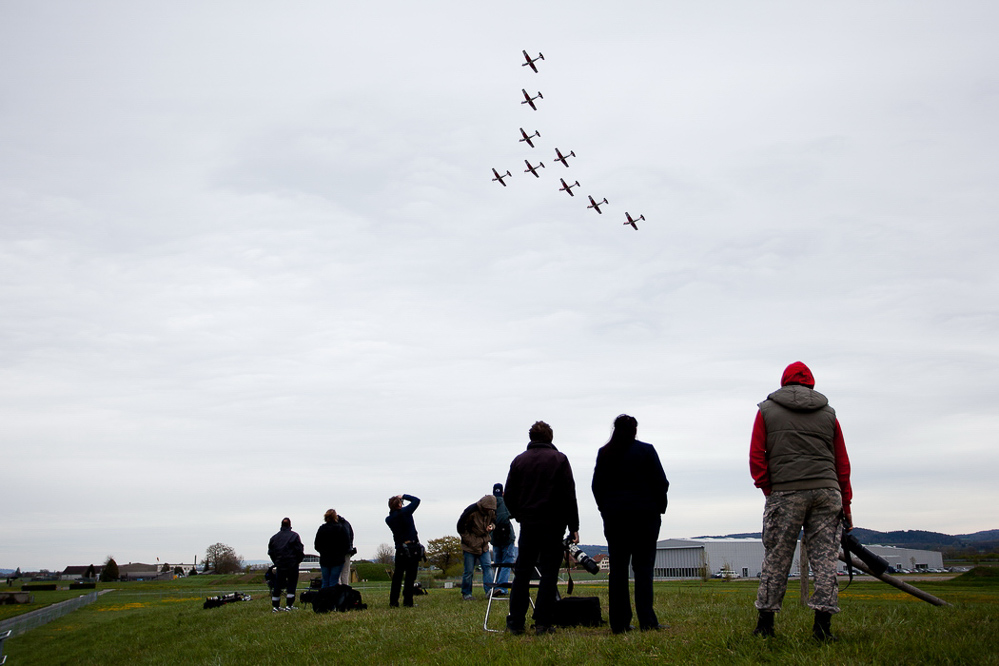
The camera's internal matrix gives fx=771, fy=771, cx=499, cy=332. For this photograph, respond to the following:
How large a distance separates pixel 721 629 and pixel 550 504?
6.62ft

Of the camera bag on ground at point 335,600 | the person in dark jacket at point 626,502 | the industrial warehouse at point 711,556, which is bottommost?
the industrial warehouse at point 711,556

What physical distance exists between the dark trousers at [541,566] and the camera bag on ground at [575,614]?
47cm

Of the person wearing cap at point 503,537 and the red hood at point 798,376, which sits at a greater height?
the red hood at point 798,376

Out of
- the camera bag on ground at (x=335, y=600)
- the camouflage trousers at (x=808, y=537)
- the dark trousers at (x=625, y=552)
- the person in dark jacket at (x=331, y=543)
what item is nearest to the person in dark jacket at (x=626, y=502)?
the dark trousers at (x=625, y=552)

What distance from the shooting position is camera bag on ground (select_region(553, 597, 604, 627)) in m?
8.66

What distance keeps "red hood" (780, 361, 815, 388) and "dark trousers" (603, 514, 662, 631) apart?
2.03 metres

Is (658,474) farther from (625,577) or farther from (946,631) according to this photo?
(946,631)

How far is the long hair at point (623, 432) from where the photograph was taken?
764 cm

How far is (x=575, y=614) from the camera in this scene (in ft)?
28.5

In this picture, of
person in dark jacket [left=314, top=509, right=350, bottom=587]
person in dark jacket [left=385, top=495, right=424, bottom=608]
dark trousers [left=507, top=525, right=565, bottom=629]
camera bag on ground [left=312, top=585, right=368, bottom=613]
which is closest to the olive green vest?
dark trousers [left=507, top=525, right=565, bottom=629]

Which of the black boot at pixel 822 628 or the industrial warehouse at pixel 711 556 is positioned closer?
the black boot at pixel 822 628

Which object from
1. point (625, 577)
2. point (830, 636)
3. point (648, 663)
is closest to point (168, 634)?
point (625, 577)

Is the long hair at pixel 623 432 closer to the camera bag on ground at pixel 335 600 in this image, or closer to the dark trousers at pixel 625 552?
the dark trousers at pixel 625 552

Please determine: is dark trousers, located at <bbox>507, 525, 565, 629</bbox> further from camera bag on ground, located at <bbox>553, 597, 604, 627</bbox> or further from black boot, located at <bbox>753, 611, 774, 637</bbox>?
black boot, located at <bbox>753, 611, 774, 637</bbox>
